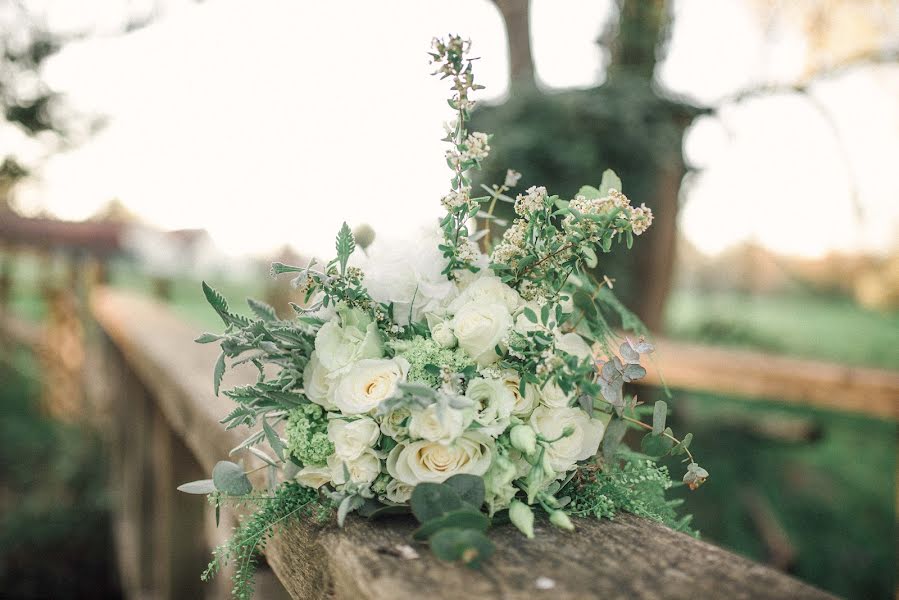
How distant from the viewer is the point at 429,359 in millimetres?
860

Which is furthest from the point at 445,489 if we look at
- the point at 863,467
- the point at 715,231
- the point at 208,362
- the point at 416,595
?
the point at 863,467

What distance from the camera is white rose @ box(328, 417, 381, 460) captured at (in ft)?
2.72

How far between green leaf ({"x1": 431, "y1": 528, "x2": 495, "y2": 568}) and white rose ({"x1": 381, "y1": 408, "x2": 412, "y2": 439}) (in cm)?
16

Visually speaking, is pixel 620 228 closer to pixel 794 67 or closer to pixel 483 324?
pixel 483 324

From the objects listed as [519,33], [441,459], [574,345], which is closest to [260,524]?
[441,459]

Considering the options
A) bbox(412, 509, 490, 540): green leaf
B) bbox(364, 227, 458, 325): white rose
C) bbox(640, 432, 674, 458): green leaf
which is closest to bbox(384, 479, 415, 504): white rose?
bbox(412, 509, 490, 540): green leaf

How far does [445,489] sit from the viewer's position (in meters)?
0.77

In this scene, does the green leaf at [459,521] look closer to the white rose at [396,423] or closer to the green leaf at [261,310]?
the white rose at [396,423]

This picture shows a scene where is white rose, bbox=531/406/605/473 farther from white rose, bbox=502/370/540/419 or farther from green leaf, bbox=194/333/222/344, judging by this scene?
green leaf, bbox=194/333/222/344

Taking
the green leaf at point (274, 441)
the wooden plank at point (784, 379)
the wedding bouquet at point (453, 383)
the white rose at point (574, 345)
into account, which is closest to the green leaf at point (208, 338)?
the wedding bouquet at point (453, 383)

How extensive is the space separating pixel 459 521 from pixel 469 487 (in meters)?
0.07

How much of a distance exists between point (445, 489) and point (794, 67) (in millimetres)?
4975

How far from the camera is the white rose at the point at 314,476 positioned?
2.88 ft

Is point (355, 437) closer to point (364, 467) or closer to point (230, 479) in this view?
point (364, 467)
